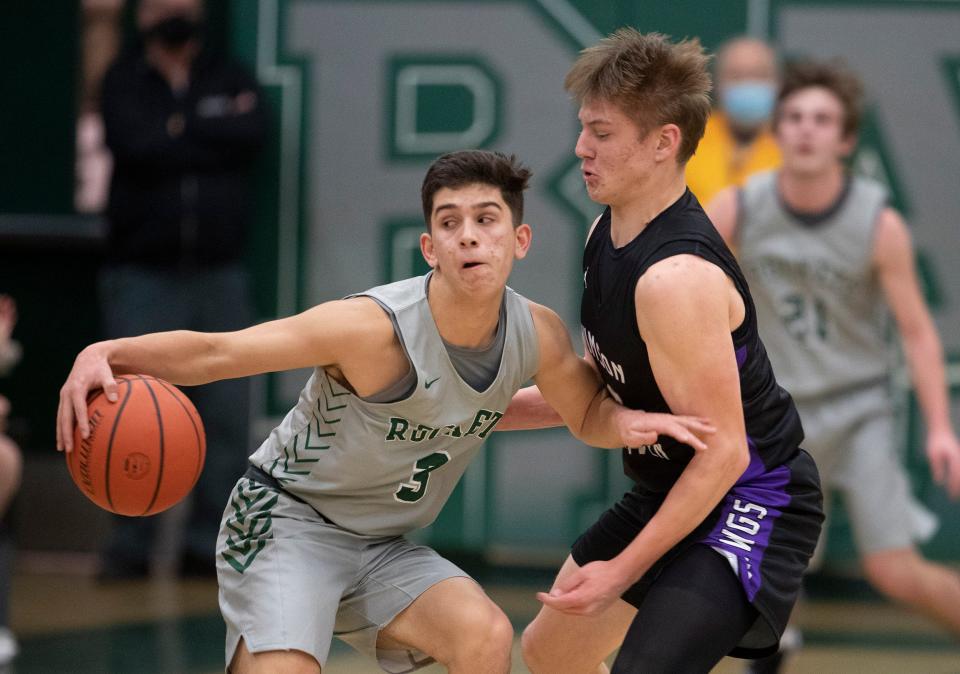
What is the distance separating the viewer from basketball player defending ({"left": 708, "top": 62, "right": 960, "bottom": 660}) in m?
6.00

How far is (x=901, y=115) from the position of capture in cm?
795

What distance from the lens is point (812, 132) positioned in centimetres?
604

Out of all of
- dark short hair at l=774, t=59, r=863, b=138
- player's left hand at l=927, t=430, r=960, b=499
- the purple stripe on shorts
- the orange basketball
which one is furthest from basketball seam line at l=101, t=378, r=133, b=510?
dark short hair at l=774, t=59, r=863, b=138

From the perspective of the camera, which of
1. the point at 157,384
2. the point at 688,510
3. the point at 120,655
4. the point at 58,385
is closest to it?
the point at 688,510

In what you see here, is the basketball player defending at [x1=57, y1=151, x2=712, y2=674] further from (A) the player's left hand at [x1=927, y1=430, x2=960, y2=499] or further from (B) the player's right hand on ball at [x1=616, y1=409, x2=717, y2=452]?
(A) the player's left hand at [x1=927, y1=430, x2=960, y2=499]

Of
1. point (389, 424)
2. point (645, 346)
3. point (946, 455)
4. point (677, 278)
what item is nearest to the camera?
point (677, 278)

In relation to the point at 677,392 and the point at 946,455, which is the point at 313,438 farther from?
the point at 946,455

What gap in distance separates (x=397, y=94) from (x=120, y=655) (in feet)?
11.1

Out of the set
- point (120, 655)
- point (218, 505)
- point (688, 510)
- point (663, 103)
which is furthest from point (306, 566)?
point (218, 505)

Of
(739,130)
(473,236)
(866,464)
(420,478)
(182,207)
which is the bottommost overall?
(866,464)

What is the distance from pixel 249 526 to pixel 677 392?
1261 mm

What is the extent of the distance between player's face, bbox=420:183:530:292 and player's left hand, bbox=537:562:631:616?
30.3 inches

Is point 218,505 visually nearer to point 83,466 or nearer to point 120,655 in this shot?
point 120,655

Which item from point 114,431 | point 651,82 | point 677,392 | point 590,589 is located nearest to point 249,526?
point 114,431
